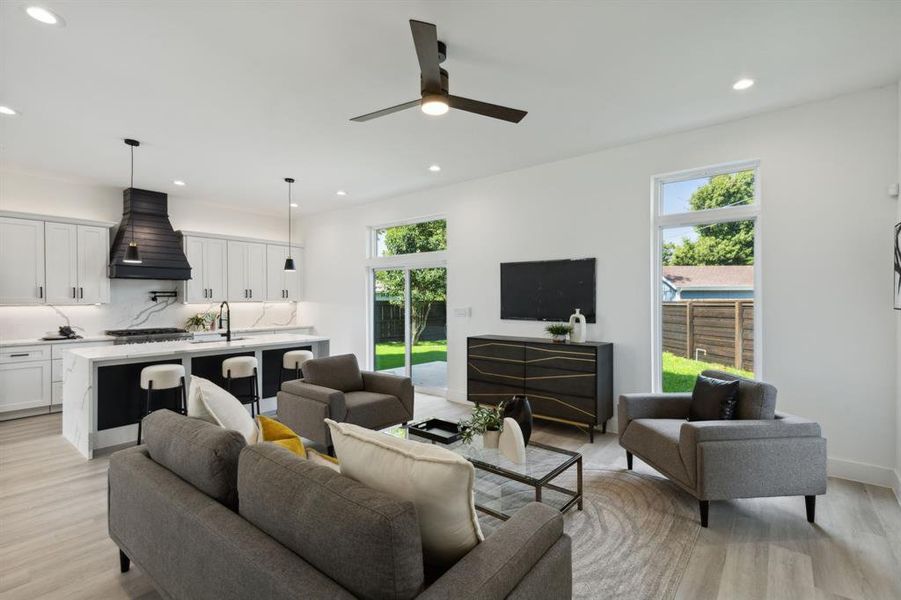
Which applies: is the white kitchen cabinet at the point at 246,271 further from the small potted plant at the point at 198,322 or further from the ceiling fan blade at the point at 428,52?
the ceiling fan blade at the point at 428,52

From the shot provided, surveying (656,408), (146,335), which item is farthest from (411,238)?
(656,408)

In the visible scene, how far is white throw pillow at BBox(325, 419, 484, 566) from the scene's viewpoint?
1.25 metres

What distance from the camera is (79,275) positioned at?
5.73 metres

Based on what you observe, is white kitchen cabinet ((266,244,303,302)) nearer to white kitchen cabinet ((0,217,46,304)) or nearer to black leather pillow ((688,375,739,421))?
white kitchen cabinet ((0,217,46,304))

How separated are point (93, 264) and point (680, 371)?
24.5ft

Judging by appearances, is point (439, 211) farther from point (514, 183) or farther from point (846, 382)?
point (846, 382)

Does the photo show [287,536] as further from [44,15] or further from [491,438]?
[44,15]

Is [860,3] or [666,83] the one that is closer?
[860,3]

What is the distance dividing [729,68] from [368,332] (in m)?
5.78

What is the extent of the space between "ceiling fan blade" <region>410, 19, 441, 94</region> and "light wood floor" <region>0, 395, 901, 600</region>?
290 centimetres

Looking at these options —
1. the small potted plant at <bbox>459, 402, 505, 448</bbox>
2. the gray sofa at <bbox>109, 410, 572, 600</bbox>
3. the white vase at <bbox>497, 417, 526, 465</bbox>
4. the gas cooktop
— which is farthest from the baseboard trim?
the gas cooktop

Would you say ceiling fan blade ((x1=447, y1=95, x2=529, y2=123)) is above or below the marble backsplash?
above

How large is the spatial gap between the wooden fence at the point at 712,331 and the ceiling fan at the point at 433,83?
2.82 metres

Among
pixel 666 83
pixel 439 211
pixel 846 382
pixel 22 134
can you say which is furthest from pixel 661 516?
pixel 22 134
